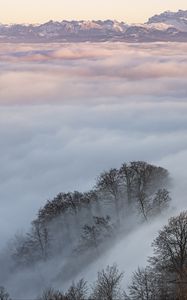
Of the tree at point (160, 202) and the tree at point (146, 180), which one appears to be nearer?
the tree at point (160, 202)

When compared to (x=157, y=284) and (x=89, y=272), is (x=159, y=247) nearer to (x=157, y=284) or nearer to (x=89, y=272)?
(x=157, y=284)

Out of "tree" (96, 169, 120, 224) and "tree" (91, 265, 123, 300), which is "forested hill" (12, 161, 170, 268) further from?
"tree" (91, 265, 123, 300)

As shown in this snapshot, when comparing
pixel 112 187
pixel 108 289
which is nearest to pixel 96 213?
pixel 112 187

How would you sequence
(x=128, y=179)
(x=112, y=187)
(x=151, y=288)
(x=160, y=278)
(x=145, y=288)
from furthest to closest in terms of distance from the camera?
(x=128, y=179) < (x=112, y=187) < (x=160, y=278) < (x=151, y=288) < (x=145, y=288)

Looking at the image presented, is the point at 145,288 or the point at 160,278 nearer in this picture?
A: the point at 145,288

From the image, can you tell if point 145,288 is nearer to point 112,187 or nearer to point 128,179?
point 112,187

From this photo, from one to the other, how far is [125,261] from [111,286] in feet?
50.0

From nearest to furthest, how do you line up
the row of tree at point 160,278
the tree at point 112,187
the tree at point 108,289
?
the row of tree at point 160,278 < the tree at point 108,289 < the tree at point 112,187

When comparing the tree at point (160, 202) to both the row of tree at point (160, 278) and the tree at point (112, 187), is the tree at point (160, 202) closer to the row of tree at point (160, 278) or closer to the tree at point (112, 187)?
the tree at point (112, 187)

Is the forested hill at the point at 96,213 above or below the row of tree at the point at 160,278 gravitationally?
above

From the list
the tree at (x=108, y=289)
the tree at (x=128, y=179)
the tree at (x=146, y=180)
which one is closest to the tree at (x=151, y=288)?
the tree at (x=108, y=289)

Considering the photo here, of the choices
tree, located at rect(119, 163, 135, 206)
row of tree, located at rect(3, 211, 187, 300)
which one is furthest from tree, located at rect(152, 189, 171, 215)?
row of tree, located at rect(3, 211, 187, 300)

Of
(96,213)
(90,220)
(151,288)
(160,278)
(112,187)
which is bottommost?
(151,288)

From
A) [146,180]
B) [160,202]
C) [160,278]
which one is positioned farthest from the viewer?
[146,180]
